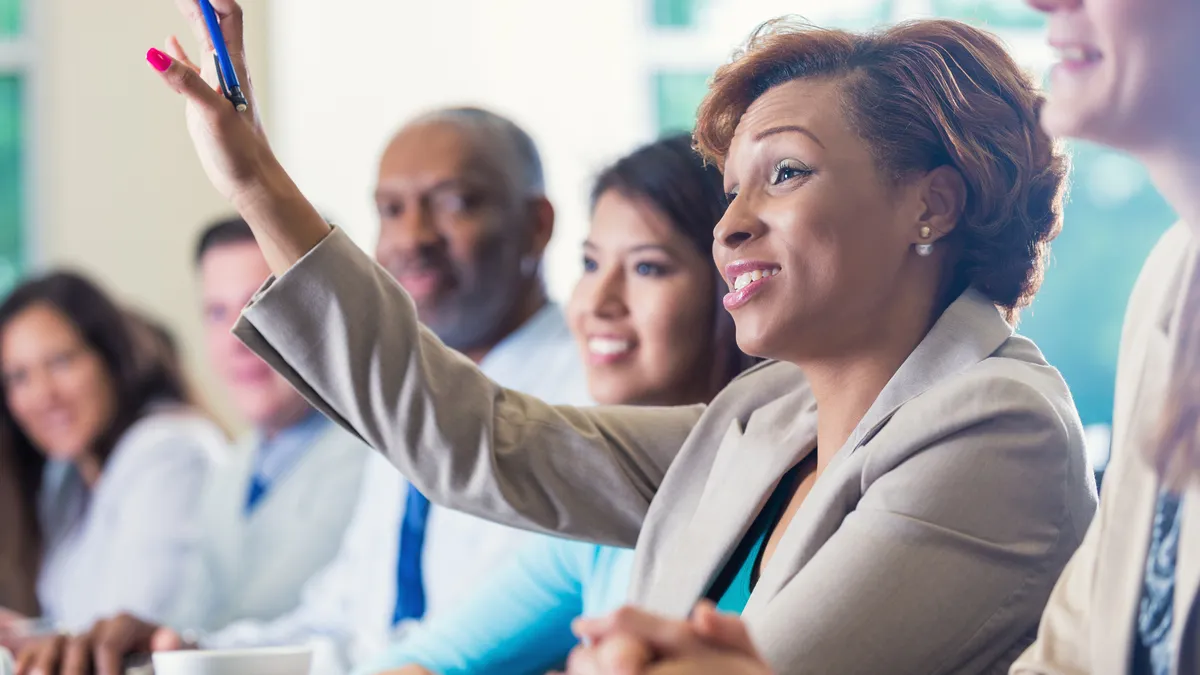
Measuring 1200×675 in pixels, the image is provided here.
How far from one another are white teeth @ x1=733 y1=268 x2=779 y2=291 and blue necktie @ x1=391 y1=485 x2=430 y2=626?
4.11 ft

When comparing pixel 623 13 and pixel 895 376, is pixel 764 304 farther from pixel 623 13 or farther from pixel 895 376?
pixel 623 13

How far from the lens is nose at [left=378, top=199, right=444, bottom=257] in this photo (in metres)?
2.57

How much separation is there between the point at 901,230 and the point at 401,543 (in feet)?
4.60

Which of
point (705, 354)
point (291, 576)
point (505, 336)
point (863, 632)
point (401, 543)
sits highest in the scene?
point (863, 632)

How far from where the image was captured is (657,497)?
1.36 m

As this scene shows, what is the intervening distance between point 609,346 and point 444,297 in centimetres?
74

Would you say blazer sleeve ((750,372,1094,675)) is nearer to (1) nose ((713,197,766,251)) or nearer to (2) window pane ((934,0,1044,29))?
(1) nose ((713,197,766,251))

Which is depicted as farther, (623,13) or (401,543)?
(623,13)

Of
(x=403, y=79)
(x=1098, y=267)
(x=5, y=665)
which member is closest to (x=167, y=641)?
(x=5, y=665)

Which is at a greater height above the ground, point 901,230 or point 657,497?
point 901,230

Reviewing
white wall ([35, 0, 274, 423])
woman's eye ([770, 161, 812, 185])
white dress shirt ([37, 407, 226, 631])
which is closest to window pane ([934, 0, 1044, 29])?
white wall ([35, 0, 274, 423])

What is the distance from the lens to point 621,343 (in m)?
1.89

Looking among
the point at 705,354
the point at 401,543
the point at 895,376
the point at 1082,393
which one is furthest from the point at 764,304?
the point at 1082,393

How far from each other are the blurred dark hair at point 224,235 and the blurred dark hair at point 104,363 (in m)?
0.24
